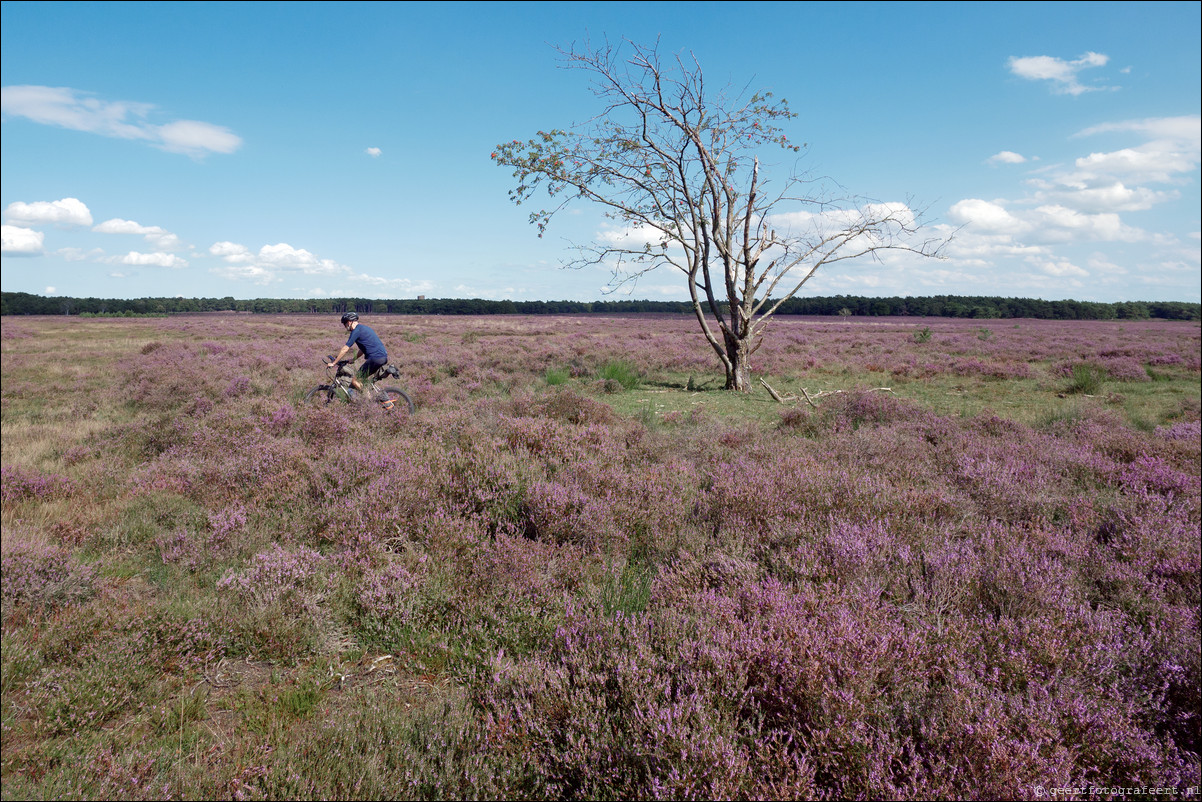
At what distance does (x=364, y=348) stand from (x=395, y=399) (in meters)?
1.17

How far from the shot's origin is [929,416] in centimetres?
1005

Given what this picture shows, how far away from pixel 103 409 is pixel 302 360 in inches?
332

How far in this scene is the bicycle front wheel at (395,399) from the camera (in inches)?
386

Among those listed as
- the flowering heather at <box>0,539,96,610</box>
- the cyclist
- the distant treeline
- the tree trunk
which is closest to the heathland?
the flowering heather at <box>0,539,96,610</box>

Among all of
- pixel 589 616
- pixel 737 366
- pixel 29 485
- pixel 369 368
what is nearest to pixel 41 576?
pixel 29 485

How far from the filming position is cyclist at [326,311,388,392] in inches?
407

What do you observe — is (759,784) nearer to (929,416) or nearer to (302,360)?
(929,416)

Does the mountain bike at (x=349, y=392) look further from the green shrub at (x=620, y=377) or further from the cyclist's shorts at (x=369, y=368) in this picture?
the green shrub at (x=620, y=377)

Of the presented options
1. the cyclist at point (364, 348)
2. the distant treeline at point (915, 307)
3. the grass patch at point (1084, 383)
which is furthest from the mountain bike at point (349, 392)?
the distant treeline at point (915, 307)

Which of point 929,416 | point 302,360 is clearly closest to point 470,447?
point 929,416

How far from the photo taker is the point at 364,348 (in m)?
10.6

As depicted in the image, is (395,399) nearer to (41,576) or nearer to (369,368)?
(369,368)

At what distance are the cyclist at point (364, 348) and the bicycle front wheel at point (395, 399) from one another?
0.50m

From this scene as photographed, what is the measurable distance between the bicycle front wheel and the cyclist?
499 millimetres
